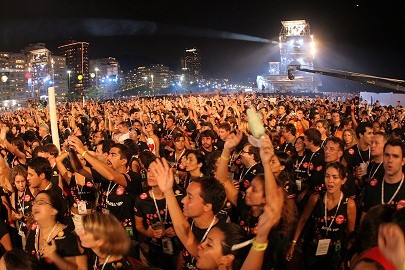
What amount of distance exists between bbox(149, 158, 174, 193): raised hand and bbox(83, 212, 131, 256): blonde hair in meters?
0.46

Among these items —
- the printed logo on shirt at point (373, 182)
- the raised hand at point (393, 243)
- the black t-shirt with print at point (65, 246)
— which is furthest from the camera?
the printed logo on shirt at point (373, 182)

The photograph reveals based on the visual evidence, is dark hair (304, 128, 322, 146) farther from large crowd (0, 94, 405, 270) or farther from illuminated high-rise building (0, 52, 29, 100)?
illuminated high-rise building (0, 52, 29, 100)

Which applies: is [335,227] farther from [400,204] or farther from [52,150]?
[52,150]

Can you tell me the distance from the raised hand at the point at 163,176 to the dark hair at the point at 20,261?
1050 millimetres

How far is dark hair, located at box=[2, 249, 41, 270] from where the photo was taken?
2713mm

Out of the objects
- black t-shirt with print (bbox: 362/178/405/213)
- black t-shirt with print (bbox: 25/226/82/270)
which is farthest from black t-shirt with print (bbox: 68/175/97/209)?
black t-shirt with print (bbox: 362/178/405/213)

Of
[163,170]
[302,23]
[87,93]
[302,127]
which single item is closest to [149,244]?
[163,170]

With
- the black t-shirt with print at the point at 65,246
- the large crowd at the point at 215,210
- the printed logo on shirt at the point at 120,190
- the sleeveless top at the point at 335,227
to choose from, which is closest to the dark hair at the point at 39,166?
the large crowd at the point at 215,210

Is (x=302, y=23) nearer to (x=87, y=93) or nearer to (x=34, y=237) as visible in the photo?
(x=87, y=93)

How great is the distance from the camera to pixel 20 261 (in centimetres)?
273

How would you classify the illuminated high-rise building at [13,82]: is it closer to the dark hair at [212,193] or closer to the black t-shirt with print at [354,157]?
the black t-shirt with print at [354,157]

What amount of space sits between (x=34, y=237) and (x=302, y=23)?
227ft

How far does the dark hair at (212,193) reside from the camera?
3.48 metres

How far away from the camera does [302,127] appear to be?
33.9 feet
